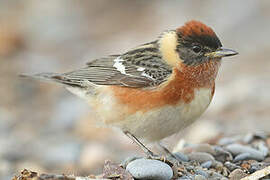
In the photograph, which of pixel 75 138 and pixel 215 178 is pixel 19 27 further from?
pixel 215 178

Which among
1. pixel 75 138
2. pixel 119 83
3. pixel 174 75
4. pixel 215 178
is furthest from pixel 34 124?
pixel 215 178

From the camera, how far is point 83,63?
14.0 meters

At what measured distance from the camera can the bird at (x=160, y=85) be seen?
20.0 ft

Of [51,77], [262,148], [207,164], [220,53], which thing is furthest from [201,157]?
[51,77]

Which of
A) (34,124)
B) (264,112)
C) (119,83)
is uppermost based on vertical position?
(119,83)

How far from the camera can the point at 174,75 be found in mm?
6309

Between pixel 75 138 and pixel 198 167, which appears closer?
pixel 198 167

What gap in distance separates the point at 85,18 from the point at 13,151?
8.92 metres

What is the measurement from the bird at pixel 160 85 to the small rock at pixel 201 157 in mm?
360

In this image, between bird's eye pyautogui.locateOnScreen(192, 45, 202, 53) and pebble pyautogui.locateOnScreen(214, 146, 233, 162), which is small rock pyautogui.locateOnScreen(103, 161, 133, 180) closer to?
pebble pyautogui.locateOnScreen(214, 146, 233, 162)

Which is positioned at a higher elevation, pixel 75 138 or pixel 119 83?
pixel 119 83

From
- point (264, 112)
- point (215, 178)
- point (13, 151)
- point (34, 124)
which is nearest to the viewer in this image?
point (215, 178)

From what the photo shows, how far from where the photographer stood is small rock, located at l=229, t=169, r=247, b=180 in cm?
540

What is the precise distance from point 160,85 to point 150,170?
1.40 meters
